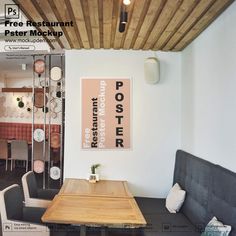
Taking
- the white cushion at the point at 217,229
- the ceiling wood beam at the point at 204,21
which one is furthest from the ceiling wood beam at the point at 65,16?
the white cushion at the point at 217,229

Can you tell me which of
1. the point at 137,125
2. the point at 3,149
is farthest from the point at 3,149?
the point at 137,125

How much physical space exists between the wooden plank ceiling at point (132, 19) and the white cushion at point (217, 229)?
5.95 feet

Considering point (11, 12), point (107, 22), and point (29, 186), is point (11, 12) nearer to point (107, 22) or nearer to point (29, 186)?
point (107, 22)

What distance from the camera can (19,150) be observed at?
21.6 ft

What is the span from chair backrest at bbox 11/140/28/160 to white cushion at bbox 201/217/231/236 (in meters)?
5.28

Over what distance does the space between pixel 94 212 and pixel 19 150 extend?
4747 mm

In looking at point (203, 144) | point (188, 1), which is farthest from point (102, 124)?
point (188, 1)

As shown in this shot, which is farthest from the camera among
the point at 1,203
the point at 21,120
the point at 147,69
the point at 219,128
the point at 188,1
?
the point at 21,120

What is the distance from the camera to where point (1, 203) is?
2.36m

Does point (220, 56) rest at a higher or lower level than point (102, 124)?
higher

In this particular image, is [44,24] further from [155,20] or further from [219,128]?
[219,128]

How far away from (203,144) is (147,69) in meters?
1.33

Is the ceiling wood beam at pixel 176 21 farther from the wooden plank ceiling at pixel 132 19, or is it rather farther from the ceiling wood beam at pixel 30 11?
the ceiling wood beam at pixel 30 11

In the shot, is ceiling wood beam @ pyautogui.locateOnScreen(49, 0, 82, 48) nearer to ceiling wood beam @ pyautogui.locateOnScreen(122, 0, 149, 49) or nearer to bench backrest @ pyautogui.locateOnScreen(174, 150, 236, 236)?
ceiling wood beam @ pyautogui.locateOnScreen(122, 0, 149, 49)
